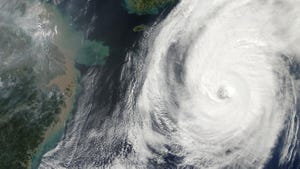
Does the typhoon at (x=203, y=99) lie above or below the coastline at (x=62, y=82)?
below

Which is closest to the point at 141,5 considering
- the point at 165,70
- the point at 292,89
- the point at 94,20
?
the point at 94,20

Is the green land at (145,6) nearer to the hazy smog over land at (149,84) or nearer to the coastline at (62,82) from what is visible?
the hazy smog over land at (149,84)

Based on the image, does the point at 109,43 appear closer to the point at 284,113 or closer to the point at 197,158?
the point at 197,158

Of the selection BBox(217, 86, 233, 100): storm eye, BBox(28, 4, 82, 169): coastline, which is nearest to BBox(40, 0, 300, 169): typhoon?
BBox(217, 86, 233, 100): storm eye

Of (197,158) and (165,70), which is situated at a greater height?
(165,70)

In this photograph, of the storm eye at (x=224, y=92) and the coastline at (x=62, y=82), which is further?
the coastline at (x=62, y=82)

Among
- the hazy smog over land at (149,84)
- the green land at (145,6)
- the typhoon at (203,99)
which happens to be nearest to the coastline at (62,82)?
the hazy smog over land at (149,84)

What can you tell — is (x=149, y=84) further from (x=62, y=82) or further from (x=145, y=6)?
(x=62, y=82)

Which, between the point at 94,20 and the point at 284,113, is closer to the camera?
the point at 284,113

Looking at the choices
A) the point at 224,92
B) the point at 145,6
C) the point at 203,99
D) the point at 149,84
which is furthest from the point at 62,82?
the point at 224,92
